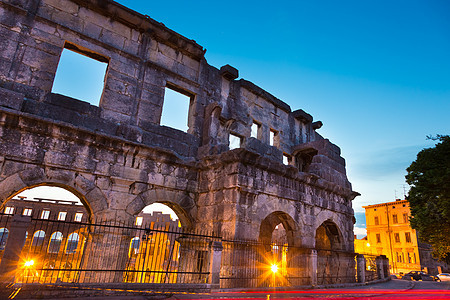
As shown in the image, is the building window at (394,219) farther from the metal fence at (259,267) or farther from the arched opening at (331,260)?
the metal fence at (259,267)

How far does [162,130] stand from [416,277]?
2419cm

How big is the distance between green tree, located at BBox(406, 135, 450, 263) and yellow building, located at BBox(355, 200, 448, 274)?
2047cm

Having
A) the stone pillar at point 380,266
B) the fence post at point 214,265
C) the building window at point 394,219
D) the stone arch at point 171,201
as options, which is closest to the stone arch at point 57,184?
the stone arch at point 171,201

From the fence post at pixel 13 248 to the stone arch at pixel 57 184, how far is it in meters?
2.06

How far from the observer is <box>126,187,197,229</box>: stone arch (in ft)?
25.8

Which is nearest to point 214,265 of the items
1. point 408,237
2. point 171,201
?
point 171,201

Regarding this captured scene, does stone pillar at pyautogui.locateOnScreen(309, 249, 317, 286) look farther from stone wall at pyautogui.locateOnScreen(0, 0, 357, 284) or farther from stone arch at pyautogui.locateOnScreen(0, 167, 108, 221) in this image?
stone arch at pyautogui.locateOnScreen(0, 167, 108, 221)

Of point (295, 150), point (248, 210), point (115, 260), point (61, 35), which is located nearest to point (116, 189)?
point (115, 260)

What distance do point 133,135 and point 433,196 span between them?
590 inches

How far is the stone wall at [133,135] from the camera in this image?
6.94 meters

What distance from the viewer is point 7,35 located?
7066 mm

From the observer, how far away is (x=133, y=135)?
26.6 ft

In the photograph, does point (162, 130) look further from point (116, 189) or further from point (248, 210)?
point (248, 210)

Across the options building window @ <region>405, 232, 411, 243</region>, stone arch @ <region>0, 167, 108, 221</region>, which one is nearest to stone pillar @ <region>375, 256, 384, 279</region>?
stone arch @ <region>0, 167, 108, 221</region>
